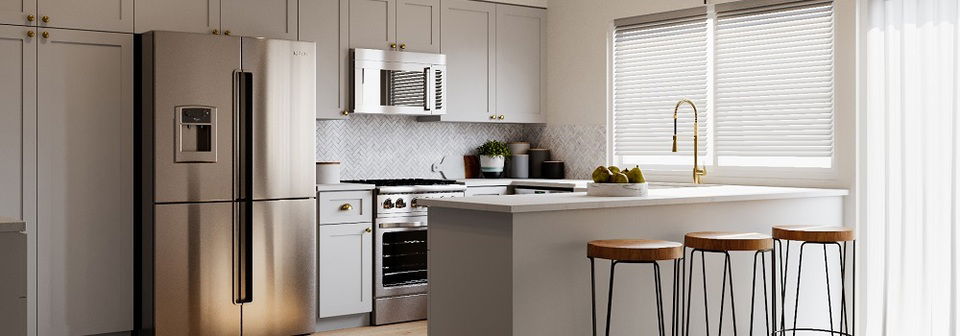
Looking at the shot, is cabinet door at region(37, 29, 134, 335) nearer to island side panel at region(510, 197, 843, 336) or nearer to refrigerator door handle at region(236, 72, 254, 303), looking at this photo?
refrigerator door handle at region(236, 72, 254, 303)

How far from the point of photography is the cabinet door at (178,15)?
5.39 m

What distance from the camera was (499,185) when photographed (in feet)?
22.0

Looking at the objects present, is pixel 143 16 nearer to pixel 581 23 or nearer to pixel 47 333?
pixel 47 333

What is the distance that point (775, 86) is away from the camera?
5742mm

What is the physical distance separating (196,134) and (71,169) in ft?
2.23

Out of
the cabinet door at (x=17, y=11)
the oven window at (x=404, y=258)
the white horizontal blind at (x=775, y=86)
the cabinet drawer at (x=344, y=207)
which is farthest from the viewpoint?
the oven window at (x=404, y=258)

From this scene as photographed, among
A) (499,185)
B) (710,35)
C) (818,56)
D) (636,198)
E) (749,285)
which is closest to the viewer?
(636,198)

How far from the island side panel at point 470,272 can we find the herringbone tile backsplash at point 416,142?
2400 mm

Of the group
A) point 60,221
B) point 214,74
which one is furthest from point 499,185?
point 60,221

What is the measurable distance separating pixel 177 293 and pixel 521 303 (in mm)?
2298

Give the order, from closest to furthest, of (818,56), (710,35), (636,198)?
(636,198) < (818,56) < (710,35)

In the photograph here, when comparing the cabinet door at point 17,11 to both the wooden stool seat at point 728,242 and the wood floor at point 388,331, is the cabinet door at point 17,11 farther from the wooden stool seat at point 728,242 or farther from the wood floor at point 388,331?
the wooden stool seat at point 728,242

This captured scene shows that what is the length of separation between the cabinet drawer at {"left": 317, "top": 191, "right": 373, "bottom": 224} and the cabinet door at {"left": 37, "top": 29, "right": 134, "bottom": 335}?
109 centimetres

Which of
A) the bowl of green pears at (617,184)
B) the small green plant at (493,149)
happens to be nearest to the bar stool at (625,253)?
the bowl of green pears at (617,184)
